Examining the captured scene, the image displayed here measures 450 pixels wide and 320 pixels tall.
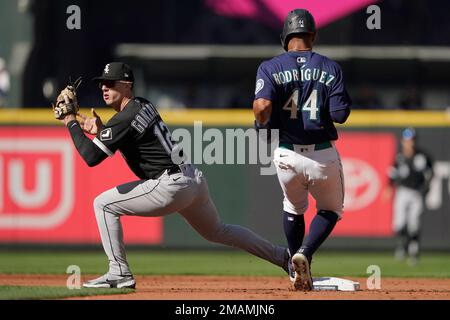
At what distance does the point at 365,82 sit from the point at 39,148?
5247 mm

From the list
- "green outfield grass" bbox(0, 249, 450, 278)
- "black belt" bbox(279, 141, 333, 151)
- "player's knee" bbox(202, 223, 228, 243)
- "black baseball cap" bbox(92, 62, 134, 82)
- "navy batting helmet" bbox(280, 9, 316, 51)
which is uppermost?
"navy batting helmet" bbox(280, 9, 316, 51)

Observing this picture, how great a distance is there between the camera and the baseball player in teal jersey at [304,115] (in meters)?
6.98

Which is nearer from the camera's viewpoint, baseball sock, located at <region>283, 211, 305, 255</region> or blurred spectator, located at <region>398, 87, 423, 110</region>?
baseball sock, located at <region>283, 211, 305, 255</region>

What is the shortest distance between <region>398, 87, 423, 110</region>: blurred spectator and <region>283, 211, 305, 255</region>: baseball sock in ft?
26.4

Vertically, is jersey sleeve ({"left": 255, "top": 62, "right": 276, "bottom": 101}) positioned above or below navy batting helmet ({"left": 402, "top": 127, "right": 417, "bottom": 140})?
above

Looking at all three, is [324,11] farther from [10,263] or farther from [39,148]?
[10,263]

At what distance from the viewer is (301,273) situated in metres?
6.95

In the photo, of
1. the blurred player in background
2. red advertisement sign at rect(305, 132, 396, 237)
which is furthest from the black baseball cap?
the blurred player in background

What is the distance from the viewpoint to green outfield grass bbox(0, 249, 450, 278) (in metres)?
10.6

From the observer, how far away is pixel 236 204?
13820mm

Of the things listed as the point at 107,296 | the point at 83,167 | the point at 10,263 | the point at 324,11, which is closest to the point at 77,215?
the point at 83,167

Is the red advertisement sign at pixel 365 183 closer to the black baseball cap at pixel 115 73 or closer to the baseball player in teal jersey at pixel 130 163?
the baseball player in teal jersey at pixel 130 163

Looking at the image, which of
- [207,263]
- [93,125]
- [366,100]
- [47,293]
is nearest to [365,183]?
[366,100]

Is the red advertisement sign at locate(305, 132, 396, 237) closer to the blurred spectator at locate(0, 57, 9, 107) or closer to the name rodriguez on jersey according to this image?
the blurred spectator at locate(0, 57, 9, 107)
